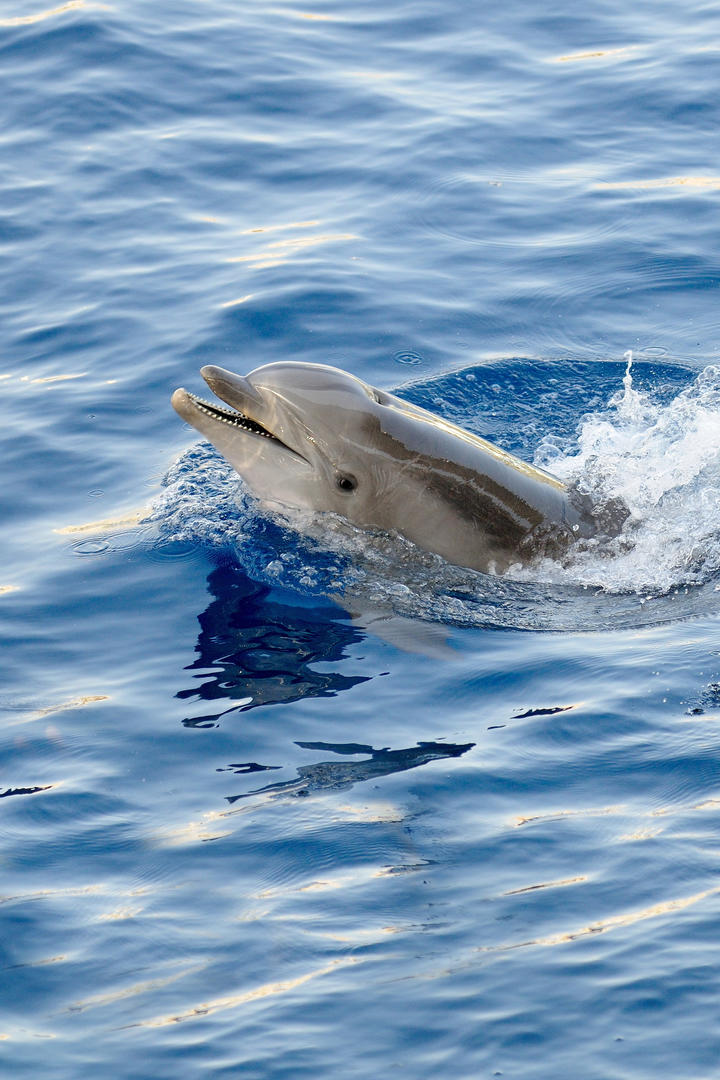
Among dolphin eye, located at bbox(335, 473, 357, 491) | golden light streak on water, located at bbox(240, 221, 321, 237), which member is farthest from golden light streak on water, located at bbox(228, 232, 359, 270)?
dolphin eye, located at bbox(335, 473, 357, 491)

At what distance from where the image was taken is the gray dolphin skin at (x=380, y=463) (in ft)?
34.2

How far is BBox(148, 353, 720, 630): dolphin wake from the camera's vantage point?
10.3m

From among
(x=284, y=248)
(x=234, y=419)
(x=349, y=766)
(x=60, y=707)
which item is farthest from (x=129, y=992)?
(x=284, y=248)

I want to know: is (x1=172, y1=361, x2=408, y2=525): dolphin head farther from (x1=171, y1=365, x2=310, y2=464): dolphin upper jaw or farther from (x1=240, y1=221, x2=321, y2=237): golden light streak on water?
(x1=240, y1=221, x2=321, y2=237): golden light streak on water

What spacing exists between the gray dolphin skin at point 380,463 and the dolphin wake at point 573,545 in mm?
147

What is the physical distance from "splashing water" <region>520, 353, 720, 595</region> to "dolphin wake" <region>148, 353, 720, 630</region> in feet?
0.04

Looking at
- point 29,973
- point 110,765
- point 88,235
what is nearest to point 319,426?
point 110,765

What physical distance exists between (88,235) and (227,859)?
9.82 meters

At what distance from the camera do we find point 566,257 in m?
15.6

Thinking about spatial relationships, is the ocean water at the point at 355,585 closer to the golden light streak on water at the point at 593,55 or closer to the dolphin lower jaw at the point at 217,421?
the golden light streak on water at the point at 593,55

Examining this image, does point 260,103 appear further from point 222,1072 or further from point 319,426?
point 222,1072

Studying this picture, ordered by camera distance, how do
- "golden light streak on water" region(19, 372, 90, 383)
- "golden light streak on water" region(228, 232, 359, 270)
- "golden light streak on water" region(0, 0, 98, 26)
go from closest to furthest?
"golden light streak on water" region(19, 372, 90, 383)
"golden light streak on water" region(228, 232, 359, 270)
"golden light streak on water" region(0, 0, 98, 26)

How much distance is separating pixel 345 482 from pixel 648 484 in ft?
7.81

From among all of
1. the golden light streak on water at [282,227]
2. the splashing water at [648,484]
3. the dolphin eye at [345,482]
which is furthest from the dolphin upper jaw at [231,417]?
the golden light streak on water at [282,227]
